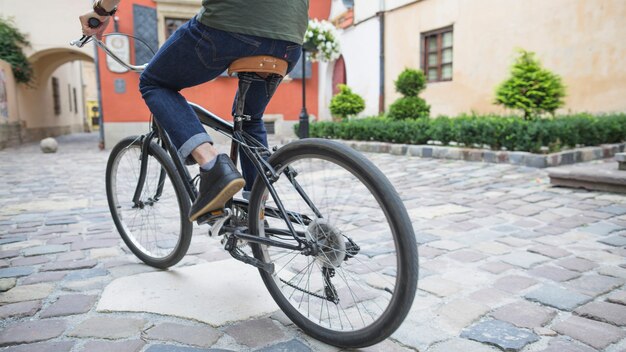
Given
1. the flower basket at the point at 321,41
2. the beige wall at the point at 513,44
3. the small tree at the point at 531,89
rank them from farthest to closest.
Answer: the flower basket at the point at 321,41 → the beige wall at the point at 513,44 → the small tree at the point at 531,89

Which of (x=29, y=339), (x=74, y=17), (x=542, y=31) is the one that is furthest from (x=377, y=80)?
(x=29, y=339)

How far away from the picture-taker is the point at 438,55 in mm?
12086

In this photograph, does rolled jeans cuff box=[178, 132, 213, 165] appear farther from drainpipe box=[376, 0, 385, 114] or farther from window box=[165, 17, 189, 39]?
window box=[165, 17, 189, 39]

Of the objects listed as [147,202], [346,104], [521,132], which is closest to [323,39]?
[346,104]

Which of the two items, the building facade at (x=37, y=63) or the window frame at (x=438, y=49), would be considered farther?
the building facade at (x=37, y=63)

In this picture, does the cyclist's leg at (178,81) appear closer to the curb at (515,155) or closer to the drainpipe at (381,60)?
the curb at (515,155)

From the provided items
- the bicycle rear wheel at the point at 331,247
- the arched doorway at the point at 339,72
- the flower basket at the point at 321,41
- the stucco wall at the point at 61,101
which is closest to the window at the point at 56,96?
the stucco wall at the point at 61,101

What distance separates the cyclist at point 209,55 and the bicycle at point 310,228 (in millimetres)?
115

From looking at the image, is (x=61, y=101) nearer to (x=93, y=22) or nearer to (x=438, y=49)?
(x=438, y=49)

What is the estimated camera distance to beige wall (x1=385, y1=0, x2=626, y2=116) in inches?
323

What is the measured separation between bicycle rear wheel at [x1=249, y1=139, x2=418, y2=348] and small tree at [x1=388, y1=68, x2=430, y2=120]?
8209 mm

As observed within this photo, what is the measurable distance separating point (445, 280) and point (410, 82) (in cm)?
816

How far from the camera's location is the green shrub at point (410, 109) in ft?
33.3

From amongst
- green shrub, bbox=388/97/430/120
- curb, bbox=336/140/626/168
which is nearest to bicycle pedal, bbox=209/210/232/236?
curb, bbox=336/140/626/168
